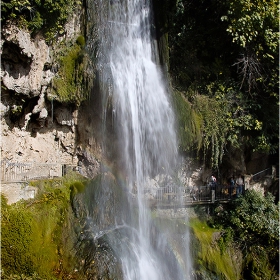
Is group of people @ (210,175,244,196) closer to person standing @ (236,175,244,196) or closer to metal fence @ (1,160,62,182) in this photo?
person standing @ (236,175,244,196)

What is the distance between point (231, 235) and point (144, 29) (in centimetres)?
763

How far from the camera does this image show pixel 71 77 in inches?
421

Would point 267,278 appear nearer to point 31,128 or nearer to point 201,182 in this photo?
point 201,182

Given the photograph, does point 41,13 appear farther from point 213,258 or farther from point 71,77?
point 213,258

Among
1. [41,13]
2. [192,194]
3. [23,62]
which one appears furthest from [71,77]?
[192,194]

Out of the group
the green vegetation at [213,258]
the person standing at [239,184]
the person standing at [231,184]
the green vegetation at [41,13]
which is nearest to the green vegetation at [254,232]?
the green vegetation at [213,258]

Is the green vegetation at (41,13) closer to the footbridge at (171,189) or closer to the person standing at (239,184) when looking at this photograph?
the footbridge at (171,189)

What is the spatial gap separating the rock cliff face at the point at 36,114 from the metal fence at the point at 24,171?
1.07m

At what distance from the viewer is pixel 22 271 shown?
22.5ft

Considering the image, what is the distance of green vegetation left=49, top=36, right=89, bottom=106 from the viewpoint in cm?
1059

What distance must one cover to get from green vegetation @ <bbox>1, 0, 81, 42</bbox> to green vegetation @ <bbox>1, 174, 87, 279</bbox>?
4.37 meters

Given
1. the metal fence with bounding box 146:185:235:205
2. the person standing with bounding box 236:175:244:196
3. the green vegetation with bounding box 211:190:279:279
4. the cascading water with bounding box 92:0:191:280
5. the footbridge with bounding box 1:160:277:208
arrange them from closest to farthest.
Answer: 1. the footbridge with bounding box 1:160:277:208
2. the cascading water with bounding box 92:0:191:280
3. the green vegetation with bounding box 211:190:279:279
4. the metal fence with bounding box 146:185:235:205
5. the person standing with bounding box 236:175:244:196

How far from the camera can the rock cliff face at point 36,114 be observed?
369 inches

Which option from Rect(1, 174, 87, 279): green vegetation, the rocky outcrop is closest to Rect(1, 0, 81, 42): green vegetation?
the rocky outcrop
